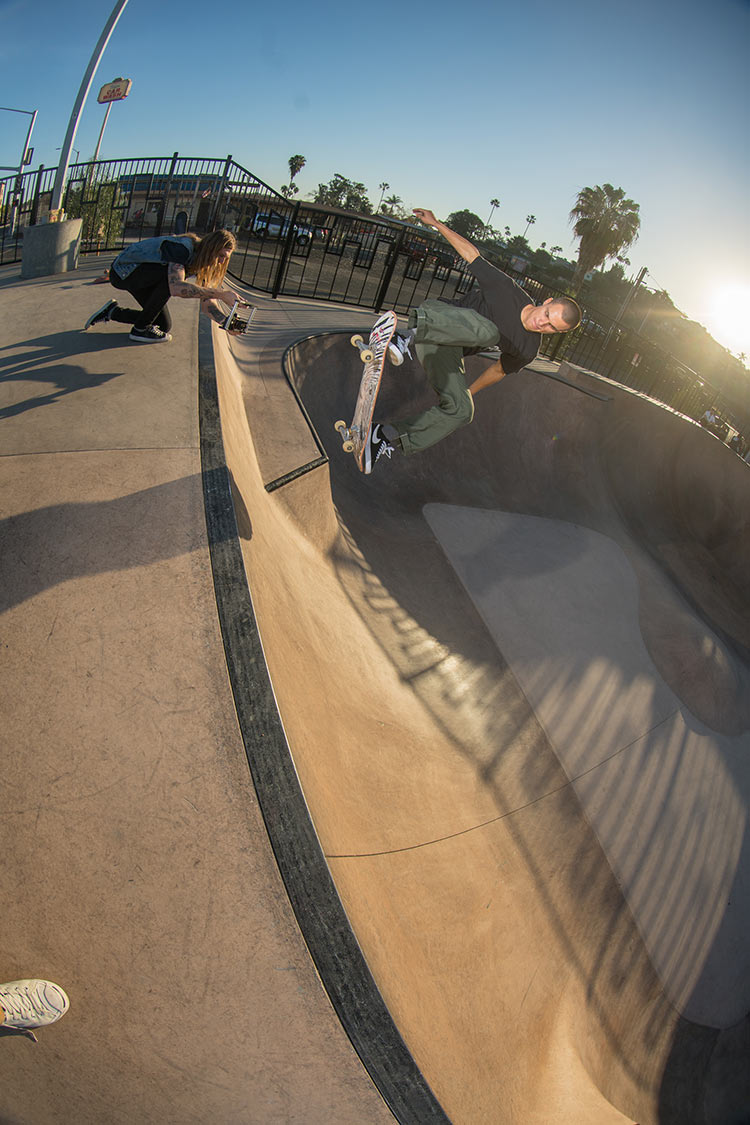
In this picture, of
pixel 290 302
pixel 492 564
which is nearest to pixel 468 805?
pixel 492 564

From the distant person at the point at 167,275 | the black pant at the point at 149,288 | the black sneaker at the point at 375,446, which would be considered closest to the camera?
the black sneaker at the point at 375,446

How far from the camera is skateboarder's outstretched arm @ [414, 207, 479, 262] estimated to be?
4105mm

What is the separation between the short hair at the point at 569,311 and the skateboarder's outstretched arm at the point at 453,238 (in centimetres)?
77

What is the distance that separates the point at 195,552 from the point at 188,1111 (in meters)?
2.41

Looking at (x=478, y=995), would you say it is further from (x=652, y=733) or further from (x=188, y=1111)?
(x=652, y=733)

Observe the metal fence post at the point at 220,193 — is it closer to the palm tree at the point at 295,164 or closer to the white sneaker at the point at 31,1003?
the white sneaker at the point at 31,1003

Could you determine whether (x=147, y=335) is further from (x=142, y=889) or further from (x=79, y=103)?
(x=79, y=103)

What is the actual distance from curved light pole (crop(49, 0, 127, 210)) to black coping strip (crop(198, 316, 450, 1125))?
9705 mm

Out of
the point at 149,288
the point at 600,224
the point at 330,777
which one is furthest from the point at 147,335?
the point at 600,224

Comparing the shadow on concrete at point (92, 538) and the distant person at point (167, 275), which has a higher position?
the distant person at point (167, 275)

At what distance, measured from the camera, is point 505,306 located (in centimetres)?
423

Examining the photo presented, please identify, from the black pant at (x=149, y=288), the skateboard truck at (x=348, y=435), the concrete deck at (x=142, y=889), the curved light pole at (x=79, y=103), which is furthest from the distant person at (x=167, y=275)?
the curved light pole at (x=79, y=103)

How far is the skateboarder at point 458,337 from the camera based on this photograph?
4.23 meters

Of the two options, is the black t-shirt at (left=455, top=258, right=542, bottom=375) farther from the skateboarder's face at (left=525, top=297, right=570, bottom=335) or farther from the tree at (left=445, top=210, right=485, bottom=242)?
the tree at (left=445, top=210, right=485, bottom=242)
